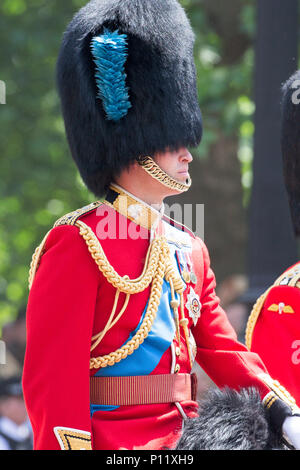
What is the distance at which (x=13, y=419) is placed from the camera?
6.48 metres

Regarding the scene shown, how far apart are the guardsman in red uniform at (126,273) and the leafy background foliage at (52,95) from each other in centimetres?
458

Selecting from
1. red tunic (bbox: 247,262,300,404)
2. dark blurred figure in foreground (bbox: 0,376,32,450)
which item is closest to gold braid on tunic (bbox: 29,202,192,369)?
red tunic (bbox: 247,262,300,404)

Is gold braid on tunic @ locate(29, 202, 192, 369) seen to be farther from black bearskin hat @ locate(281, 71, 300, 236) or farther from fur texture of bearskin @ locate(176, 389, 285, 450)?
black bearskin hat @ locate(281, 71, 300, 236)

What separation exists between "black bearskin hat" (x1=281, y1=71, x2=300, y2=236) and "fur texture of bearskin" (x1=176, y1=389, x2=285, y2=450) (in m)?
0.96

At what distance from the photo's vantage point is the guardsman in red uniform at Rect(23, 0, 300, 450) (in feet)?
9.46

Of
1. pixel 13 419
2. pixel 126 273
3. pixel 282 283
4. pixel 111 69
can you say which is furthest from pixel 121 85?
pixel 13 419

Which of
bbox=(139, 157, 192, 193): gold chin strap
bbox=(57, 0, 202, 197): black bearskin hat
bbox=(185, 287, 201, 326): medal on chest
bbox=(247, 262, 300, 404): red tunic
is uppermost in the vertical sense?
bbox=(57, 0, 202, 197): black bearskin hat

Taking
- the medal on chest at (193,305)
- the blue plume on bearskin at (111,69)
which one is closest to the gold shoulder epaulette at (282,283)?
the medal on chest at (193,305)

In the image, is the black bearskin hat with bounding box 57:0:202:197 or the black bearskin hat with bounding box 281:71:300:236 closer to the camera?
the black bearskin hat with bounding box 57:0:202:197

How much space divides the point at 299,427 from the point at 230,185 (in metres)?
5.69

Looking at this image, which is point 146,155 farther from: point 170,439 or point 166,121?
point 170,439

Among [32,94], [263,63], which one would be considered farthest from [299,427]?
[32,94]

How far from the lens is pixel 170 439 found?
3.00 m

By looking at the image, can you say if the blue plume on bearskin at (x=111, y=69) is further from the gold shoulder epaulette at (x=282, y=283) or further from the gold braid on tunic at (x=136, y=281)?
the gold shoulder epaulette at (x=282, y=283)
